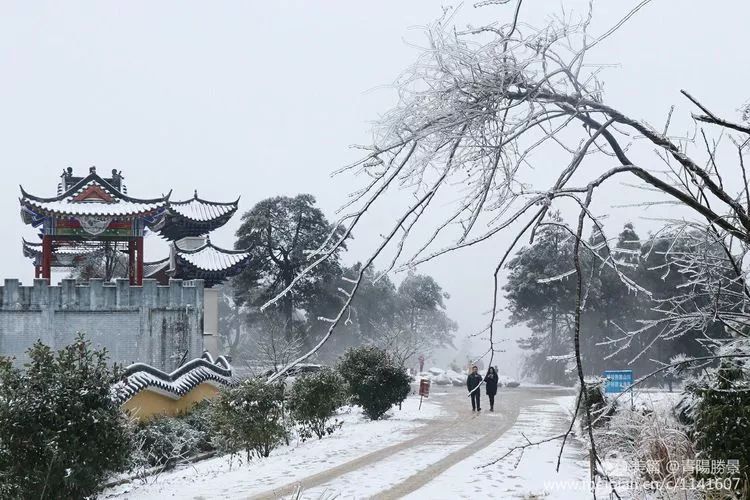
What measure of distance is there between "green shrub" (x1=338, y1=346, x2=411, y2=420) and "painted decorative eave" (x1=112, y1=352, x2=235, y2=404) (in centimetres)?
301

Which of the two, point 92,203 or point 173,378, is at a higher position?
point 92,203

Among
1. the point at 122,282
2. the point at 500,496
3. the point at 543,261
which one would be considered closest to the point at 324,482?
the point at 500,496

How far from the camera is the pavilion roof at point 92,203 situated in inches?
902

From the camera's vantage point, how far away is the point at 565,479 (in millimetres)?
8398

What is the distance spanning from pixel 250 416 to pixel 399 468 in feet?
12.0

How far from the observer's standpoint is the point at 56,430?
344 inches

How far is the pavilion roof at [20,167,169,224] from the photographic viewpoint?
22.9 metres

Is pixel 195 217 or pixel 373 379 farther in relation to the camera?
pixel 195 217

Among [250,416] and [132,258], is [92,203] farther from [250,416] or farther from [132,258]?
[250,416]

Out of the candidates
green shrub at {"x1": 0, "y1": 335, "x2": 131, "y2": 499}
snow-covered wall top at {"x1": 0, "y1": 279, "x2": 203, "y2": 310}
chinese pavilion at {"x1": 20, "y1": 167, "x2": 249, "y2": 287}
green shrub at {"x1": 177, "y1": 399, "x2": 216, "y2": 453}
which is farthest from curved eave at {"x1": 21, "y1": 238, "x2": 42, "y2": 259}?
green shrub at {"x1": 0, "y1": 335, "x2": 131, "y2": 499}

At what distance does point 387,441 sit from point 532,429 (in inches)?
135

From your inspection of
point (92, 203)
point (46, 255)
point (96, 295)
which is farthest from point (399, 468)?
point (46, 255)

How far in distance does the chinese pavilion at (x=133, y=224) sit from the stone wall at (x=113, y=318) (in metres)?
2.21

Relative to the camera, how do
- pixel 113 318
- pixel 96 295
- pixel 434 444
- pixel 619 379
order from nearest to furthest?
pixel 434 444
pixel 619 379
pixel 96 295
pixel 113 318
